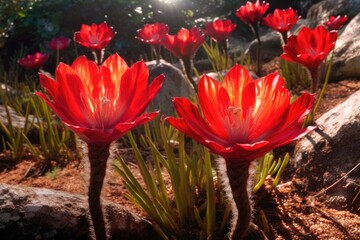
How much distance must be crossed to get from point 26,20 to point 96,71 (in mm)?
7245

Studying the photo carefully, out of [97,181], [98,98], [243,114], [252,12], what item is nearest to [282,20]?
[252,12]

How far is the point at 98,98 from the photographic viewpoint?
1.33 metres

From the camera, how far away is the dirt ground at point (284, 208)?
6.64 feet

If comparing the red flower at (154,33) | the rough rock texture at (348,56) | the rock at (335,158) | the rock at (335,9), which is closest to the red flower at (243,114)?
the rock at (335,158)

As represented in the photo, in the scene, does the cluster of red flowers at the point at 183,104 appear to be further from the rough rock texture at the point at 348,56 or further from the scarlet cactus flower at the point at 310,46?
the rough rock texture at the point at 348,56

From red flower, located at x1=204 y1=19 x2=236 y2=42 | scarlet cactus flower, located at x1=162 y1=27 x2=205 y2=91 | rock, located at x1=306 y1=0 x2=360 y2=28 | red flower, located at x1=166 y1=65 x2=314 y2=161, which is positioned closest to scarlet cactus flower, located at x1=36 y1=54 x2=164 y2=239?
red flower, located at x1=166 y1=65 x2=314 y2=161

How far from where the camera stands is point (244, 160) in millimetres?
1157

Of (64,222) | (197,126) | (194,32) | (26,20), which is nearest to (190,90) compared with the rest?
(194,32)

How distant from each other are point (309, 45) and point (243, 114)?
1.44m

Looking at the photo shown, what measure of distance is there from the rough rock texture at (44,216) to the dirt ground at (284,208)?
0.14 meters

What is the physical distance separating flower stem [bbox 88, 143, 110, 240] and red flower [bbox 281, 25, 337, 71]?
1614 mm

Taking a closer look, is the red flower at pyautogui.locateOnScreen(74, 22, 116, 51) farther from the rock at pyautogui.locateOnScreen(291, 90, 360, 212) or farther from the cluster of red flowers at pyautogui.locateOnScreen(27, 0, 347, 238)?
the cluster of red flowers at pyautogui.locateOnScreen(27, 0, 347, 238)

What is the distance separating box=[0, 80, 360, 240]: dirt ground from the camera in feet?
6.64

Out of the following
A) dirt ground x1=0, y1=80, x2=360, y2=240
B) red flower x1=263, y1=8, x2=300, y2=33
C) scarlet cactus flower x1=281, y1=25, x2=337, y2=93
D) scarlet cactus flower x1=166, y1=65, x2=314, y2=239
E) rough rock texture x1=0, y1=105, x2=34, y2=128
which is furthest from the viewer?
rough rock texture x1=0, y1=105, x2=34, y2=128
